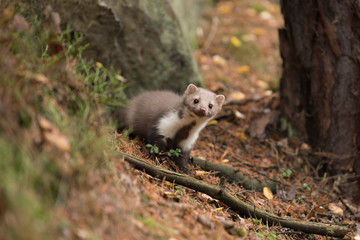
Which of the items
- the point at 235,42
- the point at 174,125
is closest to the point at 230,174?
the point at 174,125

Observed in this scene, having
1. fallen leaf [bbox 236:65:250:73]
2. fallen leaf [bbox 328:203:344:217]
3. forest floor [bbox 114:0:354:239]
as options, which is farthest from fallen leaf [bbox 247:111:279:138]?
fallen leaf [bbox 236:65:250:73]

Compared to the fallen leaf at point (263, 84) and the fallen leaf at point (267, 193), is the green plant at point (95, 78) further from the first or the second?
the fallen leaf at point (263, 84)

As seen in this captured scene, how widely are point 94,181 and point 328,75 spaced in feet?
12.3

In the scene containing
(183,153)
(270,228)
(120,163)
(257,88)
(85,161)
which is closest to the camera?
(85,161)

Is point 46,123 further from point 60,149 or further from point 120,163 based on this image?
point 120,163

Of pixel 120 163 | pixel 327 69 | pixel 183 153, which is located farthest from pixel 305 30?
pixel 120 163

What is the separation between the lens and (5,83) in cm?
237

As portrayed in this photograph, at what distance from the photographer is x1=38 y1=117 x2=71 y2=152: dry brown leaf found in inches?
87.8

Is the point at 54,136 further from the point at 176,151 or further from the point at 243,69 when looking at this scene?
the point at 243,69

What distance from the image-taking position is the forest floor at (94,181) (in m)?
2.11

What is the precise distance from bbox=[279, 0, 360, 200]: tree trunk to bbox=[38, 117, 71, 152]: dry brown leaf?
387 cm

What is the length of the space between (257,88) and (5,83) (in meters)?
6.44

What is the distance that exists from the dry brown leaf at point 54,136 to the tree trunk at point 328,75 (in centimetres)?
387

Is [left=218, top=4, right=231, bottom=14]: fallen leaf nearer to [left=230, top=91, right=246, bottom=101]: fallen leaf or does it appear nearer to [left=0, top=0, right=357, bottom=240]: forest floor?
[left=230, top=91, right=246, bottom=101]: fallen leaf
